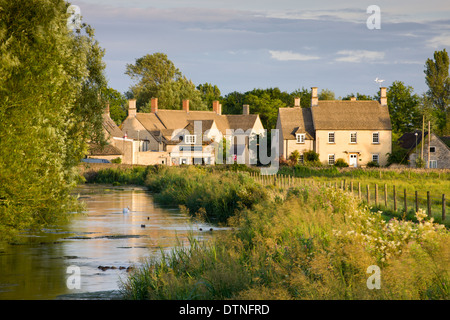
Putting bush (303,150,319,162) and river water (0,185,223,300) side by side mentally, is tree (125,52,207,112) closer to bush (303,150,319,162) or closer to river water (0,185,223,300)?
bush (303,150,319,162)

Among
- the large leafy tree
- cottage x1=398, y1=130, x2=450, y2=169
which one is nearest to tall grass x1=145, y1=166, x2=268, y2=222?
the large leafy tree

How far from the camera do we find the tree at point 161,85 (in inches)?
4483

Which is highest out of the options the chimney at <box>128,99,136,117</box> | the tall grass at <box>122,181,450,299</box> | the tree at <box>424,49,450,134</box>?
the tree at <box>424,49,450,134</box>

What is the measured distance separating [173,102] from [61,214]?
9098 centimetres

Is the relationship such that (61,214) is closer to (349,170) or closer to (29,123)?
(29,123)

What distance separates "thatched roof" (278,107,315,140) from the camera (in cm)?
8619

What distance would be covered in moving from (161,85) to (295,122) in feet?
120

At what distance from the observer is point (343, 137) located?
8588cm

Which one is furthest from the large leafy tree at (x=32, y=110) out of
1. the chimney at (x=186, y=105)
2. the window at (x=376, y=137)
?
the chimney at (x=186, y=105)

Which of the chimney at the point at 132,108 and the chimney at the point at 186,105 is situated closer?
the chimney at the point at 132,108

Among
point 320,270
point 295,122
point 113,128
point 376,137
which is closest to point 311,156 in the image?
point 295,122

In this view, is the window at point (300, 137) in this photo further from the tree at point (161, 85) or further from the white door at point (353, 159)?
the tree at point (161, 85)

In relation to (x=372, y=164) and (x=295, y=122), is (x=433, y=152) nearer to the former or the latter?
(x=372, y=164)
